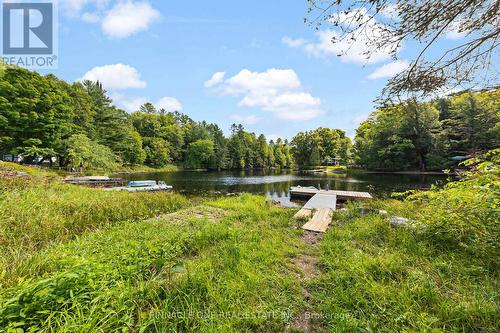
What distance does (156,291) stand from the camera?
2.09 metres

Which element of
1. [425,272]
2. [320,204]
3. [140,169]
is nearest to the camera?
[425,272]

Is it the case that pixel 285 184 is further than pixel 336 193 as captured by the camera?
Yes

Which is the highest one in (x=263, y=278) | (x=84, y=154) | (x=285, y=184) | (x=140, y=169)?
(x=84, y=154)

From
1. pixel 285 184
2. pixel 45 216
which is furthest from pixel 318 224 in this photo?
pixel 285 184

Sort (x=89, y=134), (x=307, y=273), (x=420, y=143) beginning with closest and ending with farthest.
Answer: (x=307, y=273) → (x=89, y=134) → (x=420, y=143)

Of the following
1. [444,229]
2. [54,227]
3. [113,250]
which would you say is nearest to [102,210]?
[54,227]

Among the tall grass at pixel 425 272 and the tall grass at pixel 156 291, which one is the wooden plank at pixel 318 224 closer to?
the tall grass at pixel 425 272

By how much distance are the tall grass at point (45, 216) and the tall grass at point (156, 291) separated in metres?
0.62

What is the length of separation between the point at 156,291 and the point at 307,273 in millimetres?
2001

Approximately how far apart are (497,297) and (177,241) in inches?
156

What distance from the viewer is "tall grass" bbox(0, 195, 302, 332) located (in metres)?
1.58

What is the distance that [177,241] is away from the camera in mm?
3453

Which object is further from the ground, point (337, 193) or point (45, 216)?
point (45, 216)

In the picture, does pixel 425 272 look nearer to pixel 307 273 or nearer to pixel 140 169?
pixel 307 273
